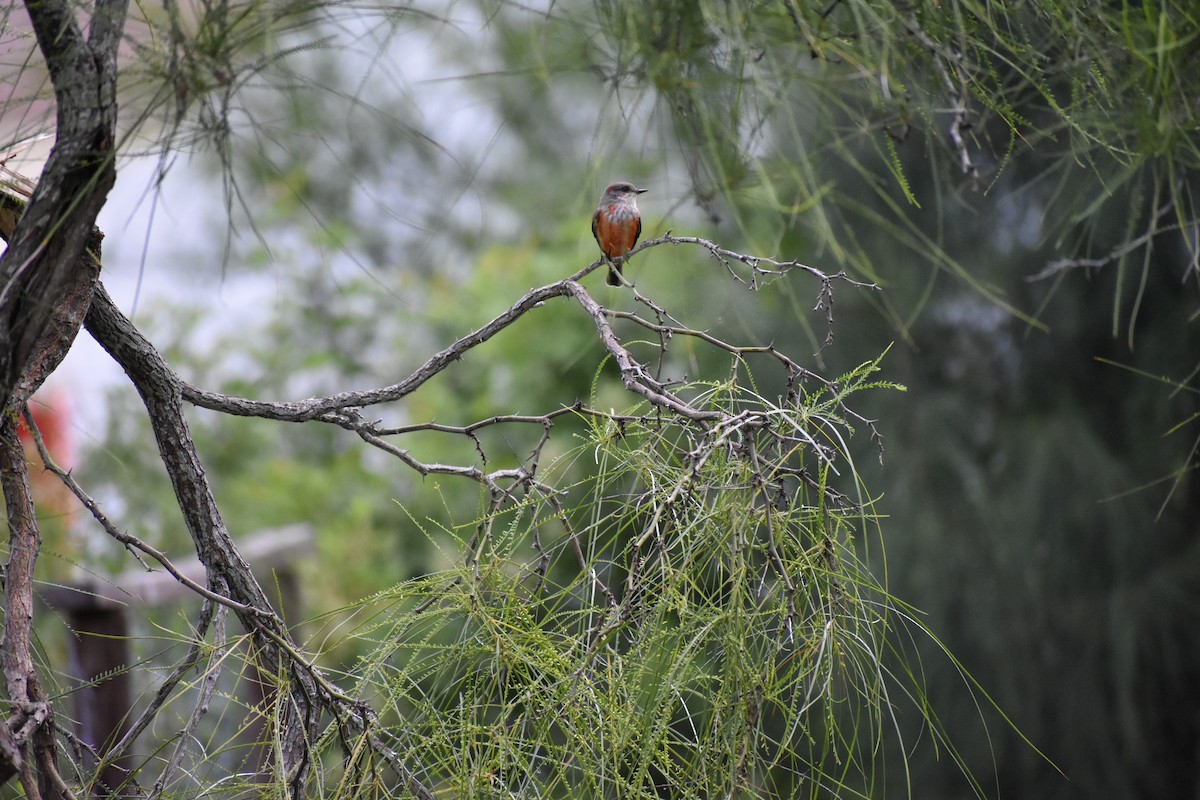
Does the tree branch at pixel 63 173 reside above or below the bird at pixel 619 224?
below

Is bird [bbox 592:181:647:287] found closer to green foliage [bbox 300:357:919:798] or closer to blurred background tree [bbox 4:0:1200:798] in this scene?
blurred background tree [bbox 4:0:1200:798]

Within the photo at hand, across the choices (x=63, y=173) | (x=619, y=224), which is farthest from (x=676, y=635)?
(x=619, y=224)

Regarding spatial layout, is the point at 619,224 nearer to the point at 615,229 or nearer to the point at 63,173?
the point at 615,229

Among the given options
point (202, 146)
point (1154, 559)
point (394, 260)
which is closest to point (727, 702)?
point (202, 146)

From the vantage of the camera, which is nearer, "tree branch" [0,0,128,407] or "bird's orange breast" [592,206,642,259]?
"tree branch" [0,0,128,407]

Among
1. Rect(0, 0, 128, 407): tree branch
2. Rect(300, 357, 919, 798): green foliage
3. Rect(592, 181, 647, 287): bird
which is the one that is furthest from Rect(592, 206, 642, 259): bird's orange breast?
Rect(0, 0, 128, 407): tree branch

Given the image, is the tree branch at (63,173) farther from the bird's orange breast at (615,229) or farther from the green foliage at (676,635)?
the bird's orange breast at (615,229)

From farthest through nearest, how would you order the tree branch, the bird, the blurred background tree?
the blurred background tree → the bird → the tree branch

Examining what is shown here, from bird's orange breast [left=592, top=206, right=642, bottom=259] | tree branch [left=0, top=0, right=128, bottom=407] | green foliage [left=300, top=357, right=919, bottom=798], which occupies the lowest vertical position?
green foliage [left=300, top=357, right=919, bottom=798]

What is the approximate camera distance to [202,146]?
1040 millimetres

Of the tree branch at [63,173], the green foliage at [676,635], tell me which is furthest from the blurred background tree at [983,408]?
the tree branch at [63,173]

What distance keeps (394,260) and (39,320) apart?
746 centimetres

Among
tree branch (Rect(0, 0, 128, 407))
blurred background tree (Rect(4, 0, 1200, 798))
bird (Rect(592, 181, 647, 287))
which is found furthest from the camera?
blurred background tree (Rect(4, 0, 1200, 798))

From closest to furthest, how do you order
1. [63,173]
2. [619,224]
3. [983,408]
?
[63,173]
[619,224]
[983,408]
